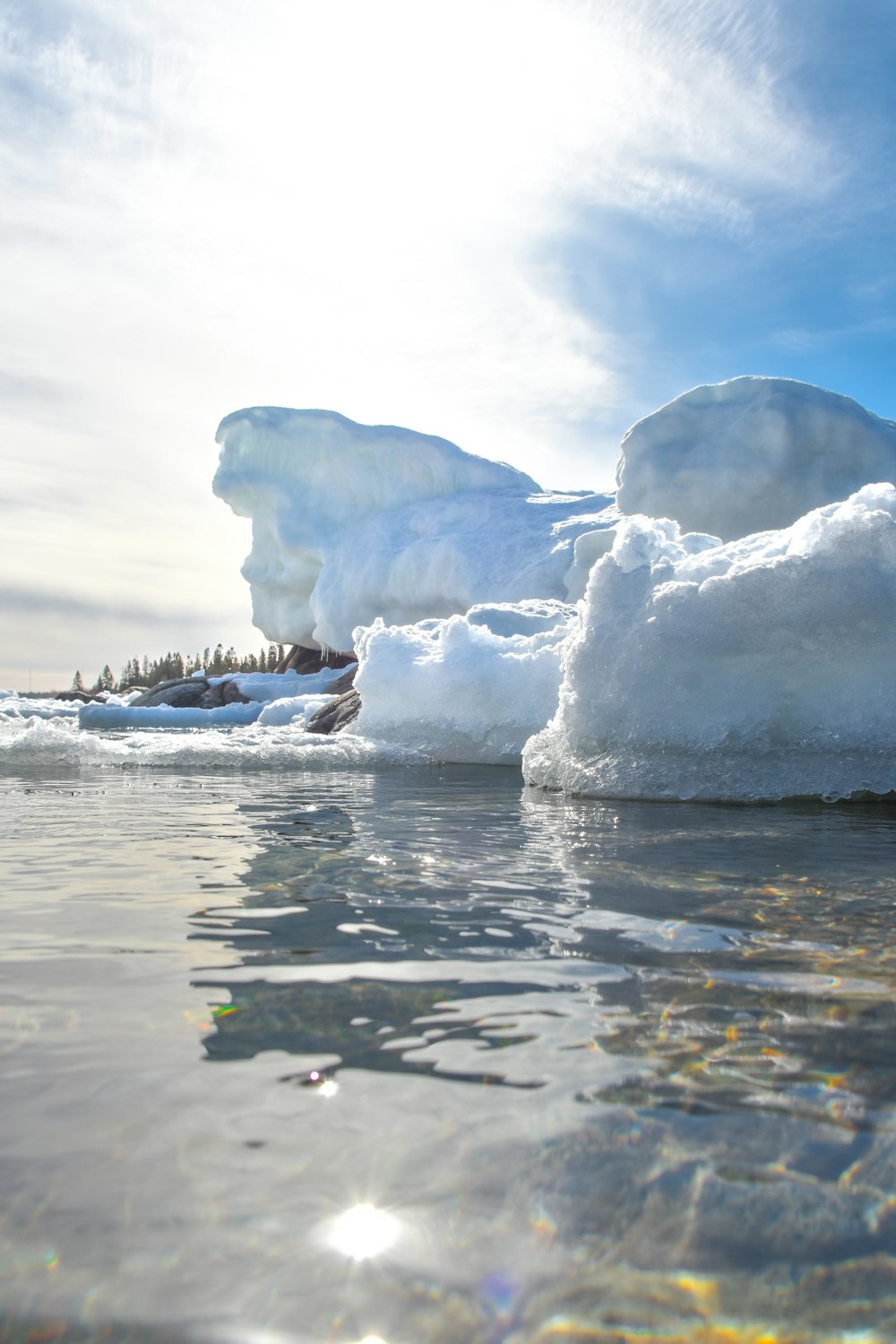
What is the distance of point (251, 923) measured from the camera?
2625 millimetres

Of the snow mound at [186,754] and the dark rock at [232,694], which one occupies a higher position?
the dark rock at [232,694]

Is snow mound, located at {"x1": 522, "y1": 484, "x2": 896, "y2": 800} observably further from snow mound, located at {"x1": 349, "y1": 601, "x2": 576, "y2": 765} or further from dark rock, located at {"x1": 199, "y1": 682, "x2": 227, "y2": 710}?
dark rock, located at {"x1": 199, "y1": 682, "x2": 227, "y2": 710}

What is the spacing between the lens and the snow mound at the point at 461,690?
10.7m

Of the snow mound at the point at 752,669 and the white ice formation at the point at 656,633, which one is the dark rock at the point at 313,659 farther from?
the snow mound at the point at 752,669

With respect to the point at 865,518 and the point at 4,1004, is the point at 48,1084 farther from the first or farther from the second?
the point at 865,518

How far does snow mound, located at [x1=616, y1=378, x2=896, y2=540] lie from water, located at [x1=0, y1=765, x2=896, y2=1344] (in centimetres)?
1602

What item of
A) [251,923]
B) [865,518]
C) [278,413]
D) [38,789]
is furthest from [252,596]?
[251,923]

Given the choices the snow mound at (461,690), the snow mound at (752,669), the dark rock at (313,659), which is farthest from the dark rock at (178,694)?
the snow mound at (752,669)

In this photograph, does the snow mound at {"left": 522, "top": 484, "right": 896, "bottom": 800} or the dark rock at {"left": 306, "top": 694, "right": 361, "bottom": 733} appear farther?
the dark rock at {"left": 306, "top": 694, "right": 361, "bottom": 733}

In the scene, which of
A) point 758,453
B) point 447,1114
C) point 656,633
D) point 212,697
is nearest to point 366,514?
point 212,697

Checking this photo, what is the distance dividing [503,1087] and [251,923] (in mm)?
1246

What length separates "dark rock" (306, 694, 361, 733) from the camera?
1442 centimetres

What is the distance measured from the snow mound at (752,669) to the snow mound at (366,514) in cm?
1775

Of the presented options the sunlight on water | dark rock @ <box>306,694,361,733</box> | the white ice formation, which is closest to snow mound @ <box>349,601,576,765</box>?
the white ice formation
